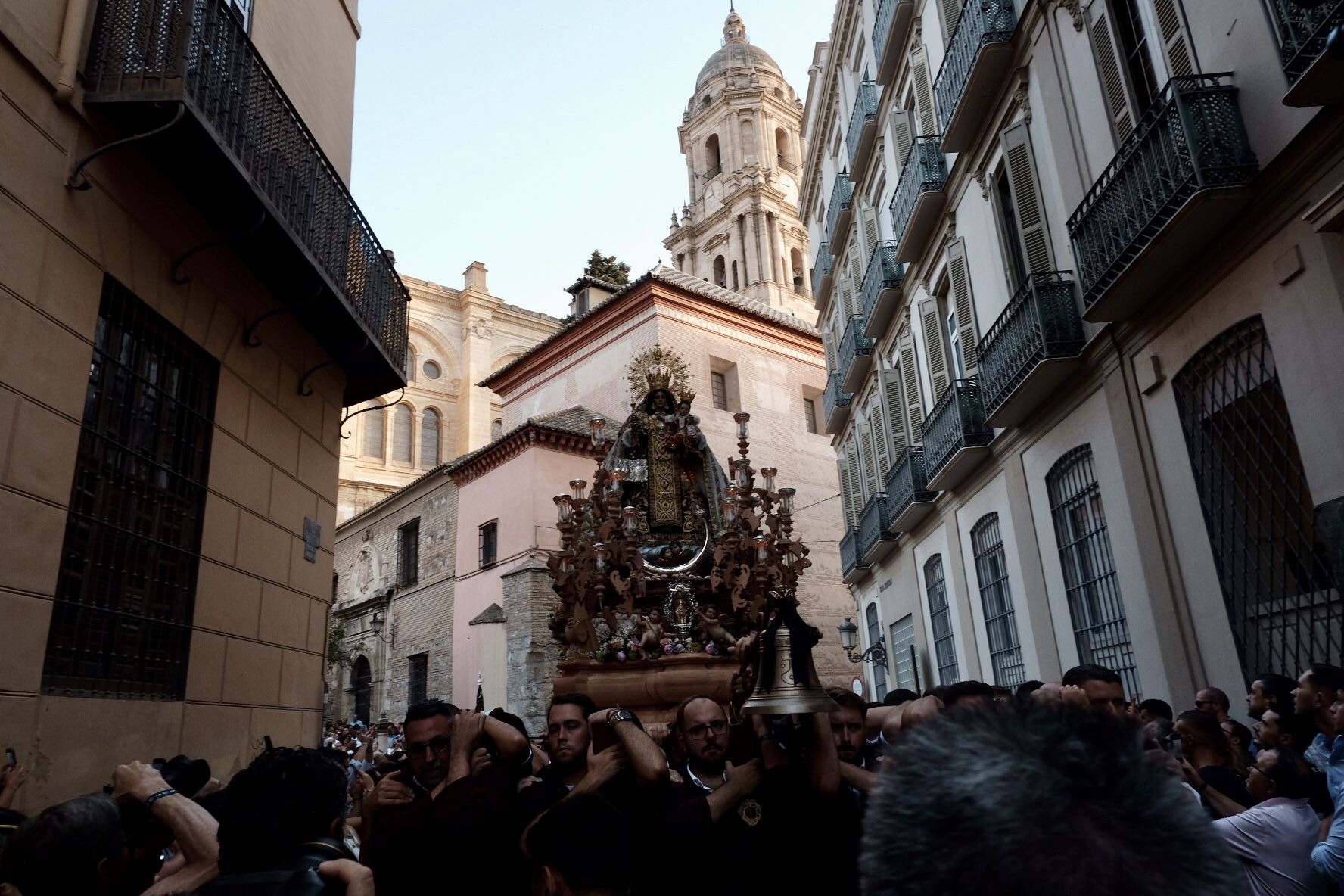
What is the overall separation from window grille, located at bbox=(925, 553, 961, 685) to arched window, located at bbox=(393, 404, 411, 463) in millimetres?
29941

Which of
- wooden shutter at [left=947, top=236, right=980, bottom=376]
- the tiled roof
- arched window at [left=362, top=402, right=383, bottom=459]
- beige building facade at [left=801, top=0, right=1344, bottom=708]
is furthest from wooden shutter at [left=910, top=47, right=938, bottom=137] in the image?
arched window at [left=362, top=402, right=383, bottom=459]

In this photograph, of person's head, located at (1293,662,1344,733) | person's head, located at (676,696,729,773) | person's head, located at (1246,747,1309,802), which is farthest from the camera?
person's head, located at (1293,662,1344,733)

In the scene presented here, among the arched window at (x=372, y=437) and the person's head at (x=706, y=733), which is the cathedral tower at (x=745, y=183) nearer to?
the arched window at (x=372, y=437)

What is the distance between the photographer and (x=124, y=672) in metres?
6.23

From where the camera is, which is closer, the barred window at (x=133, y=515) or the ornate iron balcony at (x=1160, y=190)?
the barred window at (x=133, y=515)

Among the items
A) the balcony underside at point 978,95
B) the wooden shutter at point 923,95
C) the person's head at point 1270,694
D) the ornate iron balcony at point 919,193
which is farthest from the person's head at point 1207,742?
the wooden shutter at point 923,95

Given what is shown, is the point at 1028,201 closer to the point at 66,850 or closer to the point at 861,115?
the point at 861,115

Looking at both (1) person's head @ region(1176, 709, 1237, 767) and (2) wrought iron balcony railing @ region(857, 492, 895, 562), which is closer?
(1) person's head @ region(1176, 709, 1237, 767)

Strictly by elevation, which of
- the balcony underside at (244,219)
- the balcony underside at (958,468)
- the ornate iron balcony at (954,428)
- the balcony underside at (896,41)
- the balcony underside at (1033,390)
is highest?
the balcony underside at (896,41)

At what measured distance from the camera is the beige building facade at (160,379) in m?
5.34

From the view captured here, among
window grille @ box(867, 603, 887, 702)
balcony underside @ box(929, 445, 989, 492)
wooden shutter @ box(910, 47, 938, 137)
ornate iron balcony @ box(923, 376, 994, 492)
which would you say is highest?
wooden shutter @ box(910, 47, 938, 137)

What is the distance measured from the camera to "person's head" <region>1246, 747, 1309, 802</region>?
11.0 ft

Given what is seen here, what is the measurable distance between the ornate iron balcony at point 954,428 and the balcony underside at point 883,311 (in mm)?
2827

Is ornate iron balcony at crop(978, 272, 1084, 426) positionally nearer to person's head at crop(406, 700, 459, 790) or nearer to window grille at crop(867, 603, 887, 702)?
person's head at crop(406, 700, 459, 790)
